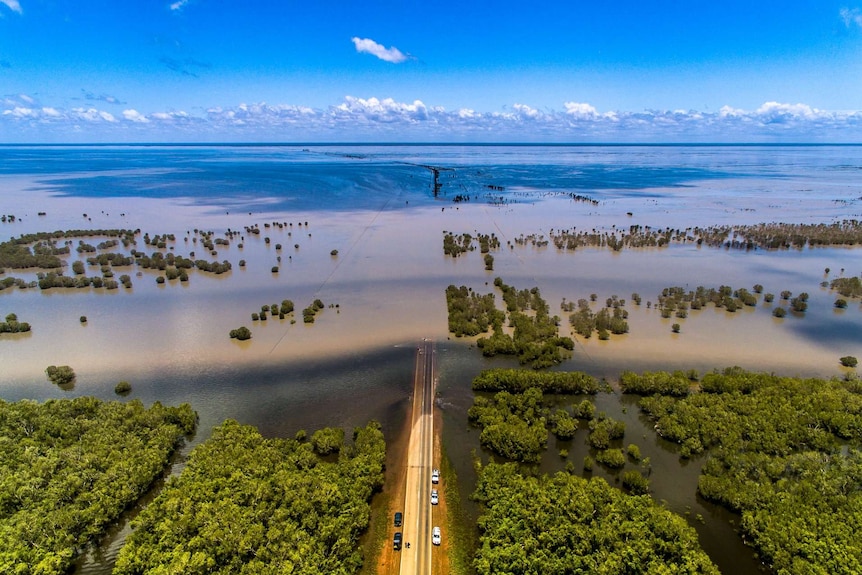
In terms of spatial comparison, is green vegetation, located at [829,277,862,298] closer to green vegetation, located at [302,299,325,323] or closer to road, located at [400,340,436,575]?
road, located at [400,340,436,575]

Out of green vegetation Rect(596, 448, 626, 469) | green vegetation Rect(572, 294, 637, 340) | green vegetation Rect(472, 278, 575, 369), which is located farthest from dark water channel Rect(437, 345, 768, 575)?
green vegetation Rect(572, 294, 637, 340)

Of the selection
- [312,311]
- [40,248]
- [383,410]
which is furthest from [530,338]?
[40,248]

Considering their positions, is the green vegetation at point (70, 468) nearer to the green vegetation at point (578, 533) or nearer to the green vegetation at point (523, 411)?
the green vegetation at point (578, 533)

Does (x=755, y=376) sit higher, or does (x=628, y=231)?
(x=628, y=231)

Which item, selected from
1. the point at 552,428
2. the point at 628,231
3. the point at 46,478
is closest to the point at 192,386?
the point at 46,478

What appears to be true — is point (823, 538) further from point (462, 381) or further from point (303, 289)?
point (303, 289)

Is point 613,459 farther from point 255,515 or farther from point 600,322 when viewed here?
point 255,515

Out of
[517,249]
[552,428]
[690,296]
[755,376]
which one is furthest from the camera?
[517,249]

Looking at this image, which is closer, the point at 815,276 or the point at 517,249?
the point at 815,276

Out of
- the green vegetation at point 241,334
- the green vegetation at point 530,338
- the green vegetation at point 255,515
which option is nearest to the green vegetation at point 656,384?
the green vegetation at point 530,338
